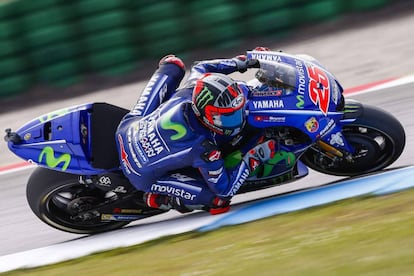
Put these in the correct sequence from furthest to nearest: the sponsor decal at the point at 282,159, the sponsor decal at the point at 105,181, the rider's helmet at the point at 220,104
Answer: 1. the sponsor decal at the point at 105,181
2. the sponsor decal at the point at 282,159
3. the rider's helmet at the point at 220,104

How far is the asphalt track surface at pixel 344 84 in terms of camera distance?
A: 674 cm

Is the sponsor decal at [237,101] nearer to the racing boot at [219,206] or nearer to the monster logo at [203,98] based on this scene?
the monster logo at [203,98]

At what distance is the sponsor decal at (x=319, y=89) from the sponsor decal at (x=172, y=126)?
3.15 ft

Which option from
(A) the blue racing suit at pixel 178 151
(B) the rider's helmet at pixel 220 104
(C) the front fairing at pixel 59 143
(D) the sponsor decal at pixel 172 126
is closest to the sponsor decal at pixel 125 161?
(A) the blue racing suit at pixel 178 151

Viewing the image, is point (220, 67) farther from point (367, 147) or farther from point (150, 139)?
point (367, 147)

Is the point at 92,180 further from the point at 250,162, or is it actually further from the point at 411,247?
the point at 411,247

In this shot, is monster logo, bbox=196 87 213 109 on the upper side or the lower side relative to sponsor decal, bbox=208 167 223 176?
upper

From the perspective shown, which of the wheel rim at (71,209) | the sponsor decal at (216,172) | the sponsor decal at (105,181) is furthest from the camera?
the wheel rim at (71,209)

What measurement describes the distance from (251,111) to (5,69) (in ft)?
18.1

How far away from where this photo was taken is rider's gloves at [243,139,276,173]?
5.84 m

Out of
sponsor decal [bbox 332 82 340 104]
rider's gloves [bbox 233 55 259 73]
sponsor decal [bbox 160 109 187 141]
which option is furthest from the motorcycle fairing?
sponsor decal [bbox 332 82 340 104]

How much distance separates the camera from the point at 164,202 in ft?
20.2

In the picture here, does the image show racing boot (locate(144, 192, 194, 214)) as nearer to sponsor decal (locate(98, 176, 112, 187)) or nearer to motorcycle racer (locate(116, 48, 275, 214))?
motorcycle racer (locate(116, 48, 275, 214))

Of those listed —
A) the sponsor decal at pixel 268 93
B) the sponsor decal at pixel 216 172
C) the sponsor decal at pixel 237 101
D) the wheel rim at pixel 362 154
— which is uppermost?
the sponsor decal at pixel 237 101
